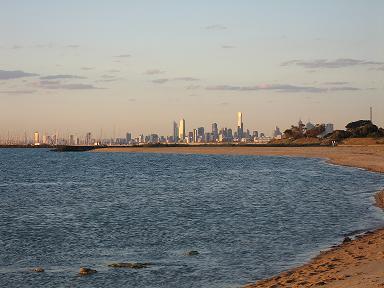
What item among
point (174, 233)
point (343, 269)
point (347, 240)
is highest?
point (343, 269)

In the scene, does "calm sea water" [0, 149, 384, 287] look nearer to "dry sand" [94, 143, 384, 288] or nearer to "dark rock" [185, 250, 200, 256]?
"dark rock" [185, 250, 200, 256]

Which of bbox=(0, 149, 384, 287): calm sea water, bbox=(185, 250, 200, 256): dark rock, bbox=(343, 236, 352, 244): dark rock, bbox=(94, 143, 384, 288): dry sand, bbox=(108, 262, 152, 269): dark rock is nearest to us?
bbox=(94, 143, 384, 288): dry sand

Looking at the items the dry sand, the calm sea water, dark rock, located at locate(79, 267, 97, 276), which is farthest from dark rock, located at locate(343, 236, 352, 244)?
dark rock, located at locate(79, 267, 97, 276)

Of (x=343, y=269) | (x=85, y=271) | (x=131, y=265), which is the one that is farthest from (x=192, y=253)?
(x=343, y=269)

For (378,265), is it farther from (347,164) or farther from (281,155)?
(281,155)

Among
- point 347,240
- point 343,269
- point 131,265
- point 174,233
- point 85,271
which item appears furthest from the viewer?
point 174,233

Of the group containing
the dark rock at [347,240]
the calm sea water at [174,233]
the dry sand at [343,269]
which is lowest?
the calm sea water at [174,233]

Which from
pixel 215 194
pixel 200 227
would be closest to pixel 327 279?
pixel 200 227

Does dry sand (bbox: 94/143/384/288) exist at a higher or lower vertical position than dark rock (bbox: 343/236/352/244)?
higher

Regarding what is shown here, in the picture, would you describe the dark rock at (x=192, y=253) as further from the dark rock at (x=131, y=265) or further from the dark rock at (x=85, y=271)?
the dark rock at (x=85, y=271)

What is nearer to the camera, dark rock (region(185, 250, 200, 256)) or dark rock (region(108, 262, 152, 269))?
dark rock (region(108, 262, 152, 269))

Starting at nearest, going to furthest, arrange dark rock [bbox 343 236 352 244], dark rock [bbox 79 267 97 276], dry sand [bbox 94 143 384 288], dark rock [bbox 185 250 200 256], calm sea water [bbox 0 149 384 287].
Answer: dry sand [bbox 94 143 384 288]
calm sea water [bbox 0 149 384 287]
dark rock [bbox 79 267 97 276]
dark rock [bbox 185 250 200 256]
dark rock [bbox 343 236 352 244]

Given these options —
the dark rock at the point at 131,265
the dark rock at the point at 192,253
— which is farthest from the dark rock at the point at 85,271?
the dark rock at the point at 192,253

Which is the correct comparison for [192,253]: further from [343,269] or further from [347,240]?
[343,269]
